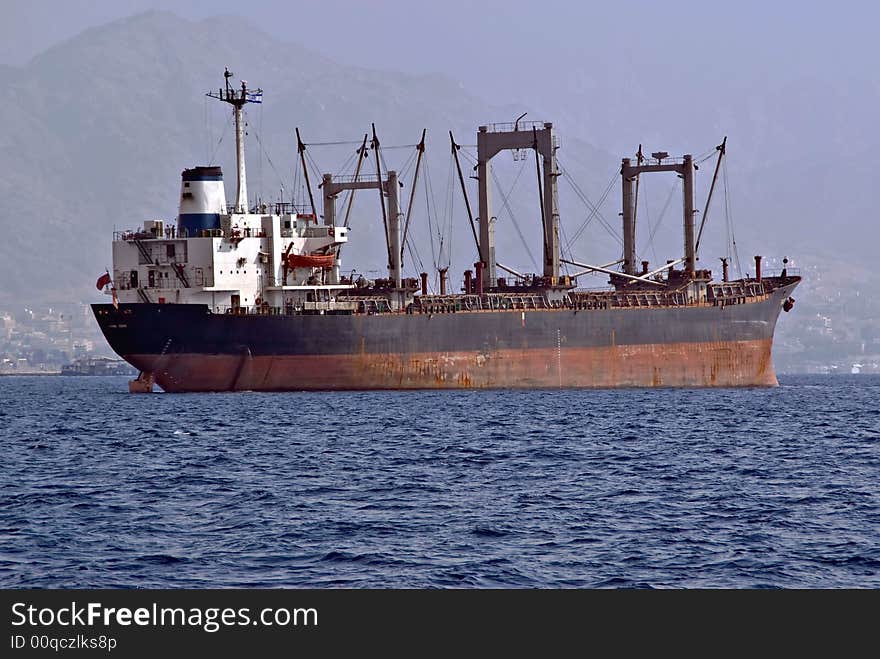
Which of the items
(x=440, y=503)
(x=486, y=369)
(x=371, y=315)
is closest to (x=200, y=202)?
(x=371, y=315)

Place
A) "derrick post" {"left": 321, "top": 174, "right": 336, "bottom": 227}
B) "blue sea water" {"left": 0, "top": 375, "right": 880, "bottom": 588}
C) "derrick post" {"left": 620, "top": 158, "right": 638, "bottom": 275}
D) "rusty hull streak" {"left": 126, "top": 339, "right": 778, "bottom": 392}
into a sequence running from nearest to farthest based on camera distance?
"blue sea water" {"left": 0, "top": 375, "right": 880, "bottom": 588}, "rusty hull streak" {"left": 126, "top": 339, "right": 778, "bottom": 392}, "derrick post" {"left": 321, "top": 174, "right": 336, "bottom": 227}, "derrick post" {"left": 620, "top": 158, "right": 638, "bottom": 275}

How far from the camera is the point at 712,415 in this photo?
199ft

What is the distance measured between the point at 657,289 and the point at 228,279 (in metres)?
29.0

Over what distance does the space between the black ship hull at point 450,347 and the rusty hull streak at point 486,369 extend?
55 millimetres

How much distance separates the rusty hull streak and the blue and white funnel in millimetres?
7319

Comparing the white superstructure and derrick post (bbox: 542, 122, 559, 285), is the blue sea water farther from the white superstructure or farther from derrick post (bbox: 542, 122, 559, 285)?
derrick post (bbox: 542, 122, 559, 285)

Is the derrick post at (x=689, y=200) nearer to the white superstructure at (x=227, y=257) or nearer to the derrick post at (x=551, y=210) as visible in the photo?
the derrick post at (x=551, y=210)

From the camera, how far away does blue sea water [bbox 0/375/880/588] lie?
24.7 m

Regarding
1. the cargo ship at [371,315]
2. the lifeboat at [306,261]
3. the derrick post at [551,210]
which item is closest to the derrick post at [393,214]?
the cargo ship at [371,315]

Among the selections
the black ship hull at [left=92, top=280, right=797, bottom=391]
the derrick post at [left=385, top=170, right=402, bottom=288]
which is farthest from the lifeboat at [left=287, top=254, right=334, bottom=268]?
the derrick post at [left=385, top=170, right=402, bottom=288]

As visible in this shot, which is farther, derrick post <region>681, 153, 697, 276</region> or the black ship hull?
derrick post <region>681, 153, 697, 276</region>

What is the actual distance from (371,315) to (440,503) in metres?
43.6

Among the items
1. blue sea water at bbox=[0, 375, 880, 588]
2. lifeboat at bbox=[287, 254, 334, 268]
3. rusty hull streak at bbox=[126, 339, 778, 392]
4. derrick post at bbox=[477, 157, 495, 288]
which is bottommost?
blue sea water at bbox=[0, 375, 880, 588]
